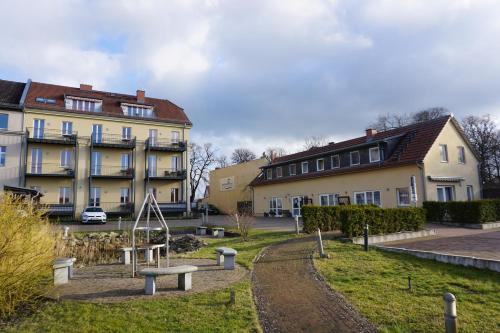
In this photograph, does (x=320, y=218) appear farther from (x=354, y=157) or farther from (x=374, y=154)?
(x=354, y=157)

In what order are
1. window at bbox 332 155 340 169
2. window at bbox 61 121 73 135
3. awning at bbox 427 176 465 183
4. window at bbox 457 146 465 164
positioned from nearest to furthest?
1. awning at bbox 427 176 465 183
2. window at bbox 457 146 465 164
3. window at bbox 332 155 340 169
4. window at bbox 61 121 73 135

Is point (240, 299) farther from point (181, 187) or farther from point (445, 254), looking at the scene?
point (181, 187)

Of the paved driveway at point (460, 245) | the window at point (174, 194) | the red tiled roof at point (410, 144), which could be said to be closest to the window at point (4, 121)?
the window at point (174, 194)

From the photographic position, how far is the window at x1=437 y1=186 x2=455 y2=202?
81.6 feet

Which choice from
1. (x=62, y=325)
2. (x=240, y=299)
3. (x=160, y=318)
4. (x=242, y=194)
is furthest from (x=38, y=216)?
(x=242, y=194)

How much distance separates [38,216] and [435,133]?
25056mm

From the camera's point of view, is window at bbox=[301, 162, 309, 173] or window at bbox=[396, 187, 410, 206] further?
window at bbox=[301, 162, 309, 173]

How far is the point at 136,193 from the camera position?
35.2 meters

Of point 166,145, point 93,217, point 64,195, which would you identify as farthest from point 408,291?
point 64,195

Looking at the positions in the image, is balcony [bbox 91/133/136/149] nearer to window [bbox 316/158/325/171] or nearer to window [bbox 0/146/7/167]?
window [bbox 0/146/7/167]

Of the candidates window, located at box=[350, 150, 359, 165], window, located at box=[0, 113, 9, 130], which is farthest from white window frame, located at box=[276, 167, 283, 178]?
window, located at box=[0, 113, 9, 130]

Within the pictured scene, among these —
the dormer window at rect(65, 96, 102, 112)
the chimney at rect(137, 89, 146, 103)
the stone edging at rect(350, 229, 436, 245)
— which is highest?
the chimney at rect(137, 89, 146, 103)

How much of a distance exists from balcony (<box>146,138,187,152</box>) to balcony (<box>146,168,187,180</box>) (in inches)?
84.2

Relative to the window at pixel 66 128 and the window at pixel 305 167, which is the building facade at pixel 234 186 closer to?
the window at pixel 305 167
